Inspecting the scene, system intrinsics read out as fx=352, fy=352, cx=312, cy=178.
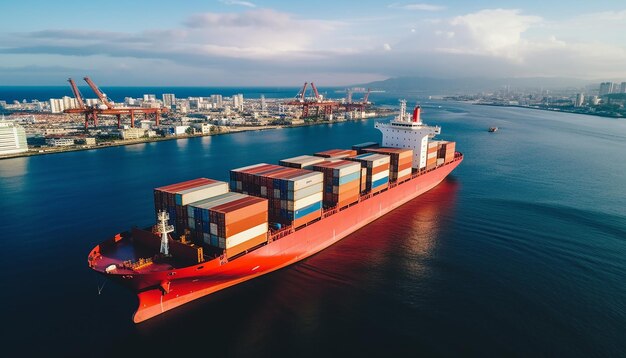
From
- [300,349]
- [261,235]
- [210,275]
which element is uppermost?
[261,235]

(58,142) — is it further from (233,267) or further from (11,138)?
(233,267)

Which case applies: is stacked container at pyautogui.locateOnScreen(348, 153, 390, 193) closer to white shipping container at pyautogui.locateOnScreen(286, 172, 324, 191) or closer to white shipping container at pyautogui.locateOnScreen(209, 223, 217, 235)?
white shipping container at pyautogui.locateOnScreen(286, 172, 324, 191)

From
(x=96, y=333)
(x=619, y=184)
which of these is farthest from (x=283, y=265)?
(x=619, y=184)

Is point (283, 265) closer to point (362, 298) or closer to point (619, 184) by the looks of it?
point (362, 298)

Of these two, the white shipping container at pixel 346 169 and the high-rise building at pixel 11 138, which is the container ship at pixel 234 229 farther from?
the high-rise building at pixel 11 138

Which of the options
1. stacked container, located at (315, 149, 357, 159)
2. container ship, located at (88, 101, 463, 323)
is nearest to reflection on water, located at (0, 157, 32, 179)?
container ship, located at (88, 101, 463, 323)

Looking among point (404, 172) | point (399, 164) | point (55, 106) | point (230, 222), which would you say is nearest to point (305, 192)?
point (230, 222)

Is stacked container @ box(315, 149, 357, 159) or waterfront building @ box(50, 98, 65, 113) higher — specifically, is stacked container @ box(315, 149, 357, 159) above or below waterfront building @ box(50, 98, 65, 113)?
below
